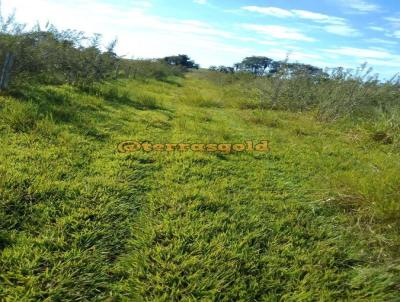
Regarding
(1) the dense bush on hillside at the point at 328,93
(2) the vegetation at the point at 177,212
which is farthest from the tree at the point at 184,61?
(2) the vegetation at the point at 177,212

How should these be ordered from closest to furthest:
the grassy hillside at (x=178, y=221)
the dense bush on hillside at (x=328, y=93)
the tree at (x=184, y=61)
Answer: the grassy hillside at (x=178, y=221) < the dense bush on hillside at (x=328, y=93) < the tree at (x=184, y=61)

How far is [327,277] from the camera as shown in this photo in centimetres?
236

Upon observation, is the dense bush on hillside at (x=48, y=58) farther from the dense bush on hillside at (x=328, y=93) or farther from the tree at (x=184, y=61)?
the tree at (x=184, y=61)

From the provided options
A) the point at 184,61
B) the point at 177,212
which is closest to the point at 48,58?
the point at 177,212

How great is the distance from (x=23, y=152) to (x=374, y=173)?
4.31m

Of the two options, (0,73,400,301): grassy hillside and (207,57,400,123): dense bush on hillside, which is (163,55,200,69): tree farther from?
(0,73,400,301): grassy hillside

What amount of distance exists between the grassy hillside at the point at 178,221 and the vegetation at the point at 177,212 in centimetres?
1

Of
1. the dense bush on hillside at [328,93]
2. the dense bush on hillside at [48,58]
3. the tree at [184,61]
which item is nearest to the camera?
the dense bush on hillside at [48,58]

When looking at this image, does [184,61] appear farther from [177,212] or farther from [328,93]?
[177,212]

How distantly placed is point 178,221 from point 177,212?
164mm

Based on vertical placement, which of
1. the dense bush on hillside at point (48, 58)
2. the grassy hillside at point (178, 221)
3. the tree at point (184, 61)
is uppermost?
the tree at point (184, 61)

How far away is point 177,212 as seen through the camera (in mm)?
2920

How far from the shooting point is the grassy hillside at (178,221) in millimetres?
2137

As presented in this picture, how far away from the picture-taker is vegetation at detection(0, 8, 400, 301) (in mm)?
2150
